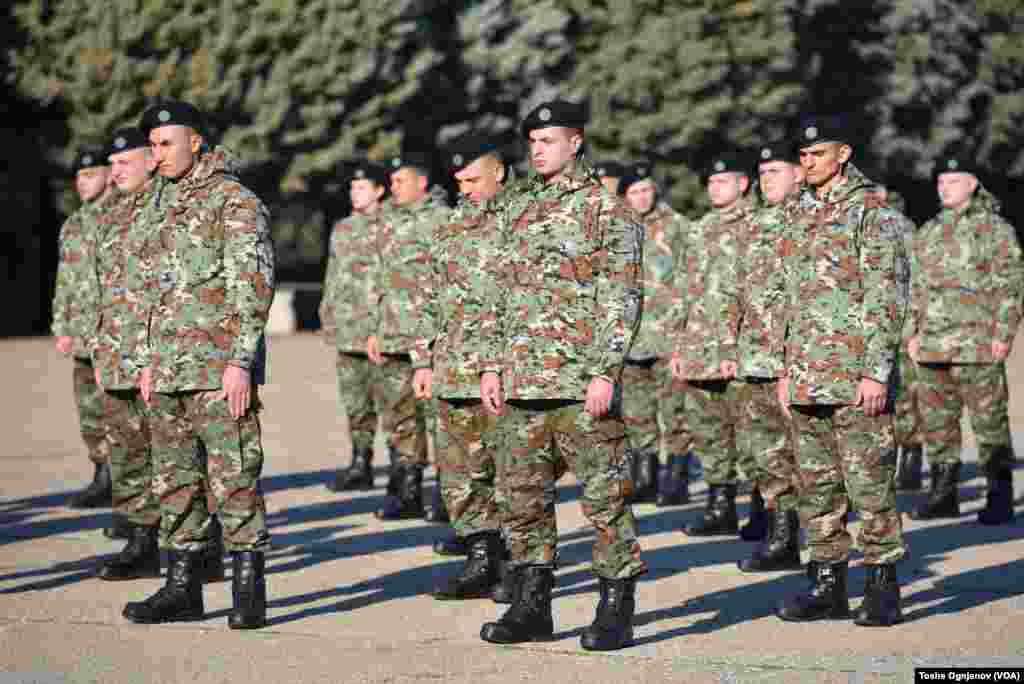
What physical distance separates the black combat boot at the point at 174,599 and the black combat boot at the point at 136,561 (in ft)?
3.57

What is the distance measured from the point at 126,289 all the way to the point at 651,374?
→ 214 inches

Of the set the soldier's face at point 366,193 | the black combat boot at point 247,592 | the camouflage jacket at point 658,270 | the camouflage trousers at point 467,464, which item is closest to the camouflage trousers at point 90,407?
the soldier's face at point 366,193

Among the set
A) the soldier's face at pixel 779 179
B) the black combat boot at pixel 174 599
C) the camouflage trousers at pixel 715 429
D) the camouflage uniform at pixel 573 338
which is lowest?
the black combat boot at pixel 174 599

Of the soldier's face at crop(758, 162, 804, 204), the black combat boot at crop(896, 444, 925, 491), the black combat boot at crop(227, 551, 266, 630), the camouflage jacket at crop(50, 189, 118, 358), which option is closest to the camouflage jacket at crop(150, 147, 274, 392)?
the black combat boot at crop(227, 551, 266, 630)

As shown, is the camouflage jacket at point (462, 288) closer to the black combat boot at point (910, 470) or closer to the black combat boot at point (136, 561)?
the black combat boot at point (136, 561)

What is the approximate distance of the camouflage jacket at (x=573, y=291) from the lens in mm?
7648

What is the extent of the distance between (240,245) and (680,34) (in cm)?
2905

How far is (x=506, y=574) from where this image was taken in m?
8.97

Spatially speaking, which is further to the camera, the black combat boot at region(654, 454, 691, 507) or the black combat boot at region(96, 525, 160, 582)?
the black combat boot at region(654, 454, 691, 507)

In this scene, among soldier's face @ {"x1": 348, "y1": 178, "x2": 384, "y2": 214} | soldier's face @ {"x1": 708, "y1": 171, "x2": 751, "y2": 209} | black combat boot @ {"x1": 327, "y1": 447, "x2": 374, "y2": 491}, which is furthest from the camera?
black combat boot @ {"x1": 327, "y1": 447, "x2": 374, "y2": 491}

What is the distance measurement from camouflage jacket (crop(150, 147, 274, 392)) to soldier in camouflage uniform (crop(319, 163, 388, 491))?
4470mm

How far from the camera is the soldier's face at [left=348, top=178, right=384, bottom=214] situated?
12.9 meters

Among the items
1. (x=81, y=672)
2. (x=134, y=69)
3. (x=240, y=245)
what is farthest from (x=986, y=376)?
(x=134, y=69)

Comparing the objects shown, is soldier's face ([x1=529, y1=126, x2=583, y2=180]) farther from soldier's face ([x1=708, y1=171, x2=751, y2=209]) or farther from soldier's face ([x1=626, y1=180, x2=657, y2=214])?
soldier's face ([x1=626, y1=180, x2=657, y2=214])
